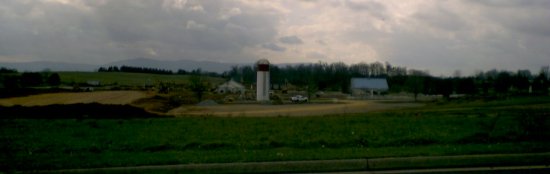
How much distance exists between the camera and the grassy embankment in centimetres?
988

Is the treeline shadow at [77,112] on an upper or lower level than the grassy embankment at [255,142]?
lower

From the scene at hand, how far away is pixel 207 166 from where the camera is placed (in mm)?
9117

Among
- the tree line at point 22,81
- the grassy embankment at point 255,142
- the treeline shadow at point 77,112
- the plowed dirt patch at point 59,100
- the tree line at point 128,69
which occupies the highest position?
the tree line at point 128,69

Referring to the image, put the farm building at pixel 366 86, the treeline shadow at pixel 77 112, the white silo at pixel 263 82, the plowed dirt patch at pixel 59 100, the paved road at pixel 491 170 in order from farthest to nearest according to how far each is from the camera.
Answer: the farm building at pixel 366 86
the white silo at pixel 263 82
the plowed dirt patch at pixel 59 100
the treeline shadow at pixel 77 112
the paved road at pixel 491 170

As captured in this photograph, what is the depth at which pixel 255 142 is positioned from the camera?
1191cm

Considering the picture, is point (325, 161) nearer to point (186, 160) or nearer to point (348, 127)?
point (186, 160)

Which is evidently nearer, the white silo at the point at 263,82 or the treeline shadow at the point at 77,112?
the treeline shadow at the point at 77,112

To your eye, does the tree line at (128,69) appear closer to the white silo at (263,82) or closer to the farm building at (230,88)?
the farm building at (230,88)

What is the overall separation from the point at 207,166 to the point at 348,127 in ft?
21.1

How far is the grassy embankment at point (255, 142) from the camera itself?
32.4 ft

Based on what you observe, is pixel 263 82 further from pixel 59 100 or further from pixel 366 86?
pixel 366 86

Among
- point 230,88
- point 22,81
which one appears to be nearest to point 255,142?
point 22,81

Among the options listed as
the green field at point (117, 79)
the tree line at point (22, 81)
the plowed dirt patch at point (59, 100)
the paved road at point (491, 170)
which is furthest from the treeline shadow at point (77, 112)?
the green field at point (117, 79)

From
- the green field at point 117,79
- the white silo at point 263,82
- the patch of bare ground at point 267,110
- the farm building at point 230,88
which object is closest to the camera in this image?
the patch of bare ground at point 267,110
